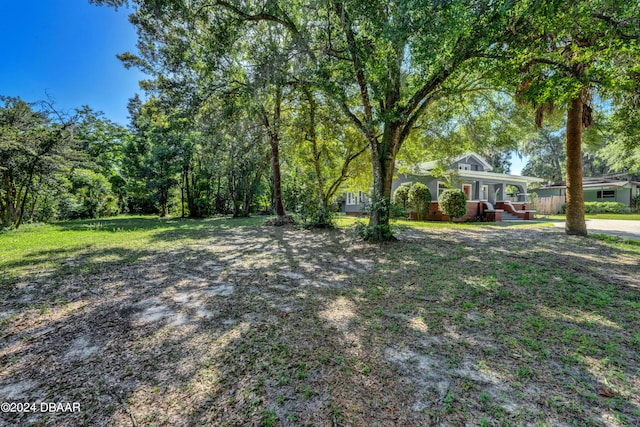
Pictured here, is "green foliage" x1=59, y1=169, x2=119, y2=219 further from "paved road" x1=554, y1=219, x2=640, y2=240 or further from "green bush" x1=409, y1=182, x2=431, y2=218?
"paved road" x1=554, y1=219, x2=640, y2=240

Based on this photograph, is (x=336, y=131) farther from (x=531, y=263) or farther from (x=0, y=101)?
(x=0, y=101)

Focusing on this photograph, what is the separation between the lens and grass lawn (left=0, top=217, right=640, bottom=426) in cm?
165

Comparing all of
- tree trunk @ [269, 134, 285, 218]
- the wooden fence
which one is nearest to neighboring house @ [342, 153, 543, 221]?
the wooden fence

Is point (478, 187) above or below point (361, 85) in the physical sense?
below

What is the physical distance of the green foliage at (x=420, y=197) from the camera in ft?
46.4

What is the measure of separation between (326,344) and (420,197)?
13.1 metres

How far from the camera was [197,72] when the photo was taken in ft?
24.7

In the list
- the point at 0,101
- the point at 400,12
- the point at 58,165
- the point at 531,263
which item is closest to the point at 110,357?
the point at 400,12

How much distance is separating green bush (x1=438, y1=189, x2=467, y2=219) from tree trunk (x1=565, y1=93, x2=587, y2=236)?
5.11 m

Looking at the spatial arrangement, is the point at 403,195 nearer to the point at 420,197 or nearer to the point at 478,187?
the point at 420,197

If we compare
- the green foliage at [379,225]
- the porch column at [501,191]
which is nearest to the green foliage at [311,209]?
the green foliage at [379,225]

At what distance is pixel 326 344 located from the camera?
238 cm

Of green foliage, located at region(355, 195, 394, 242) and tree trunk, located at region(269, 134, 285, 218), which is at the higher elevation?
tree trunk, located at region(269, 134, 285, 218)

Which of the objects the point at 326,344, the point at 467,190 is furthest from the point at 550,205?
the point at 326,344
